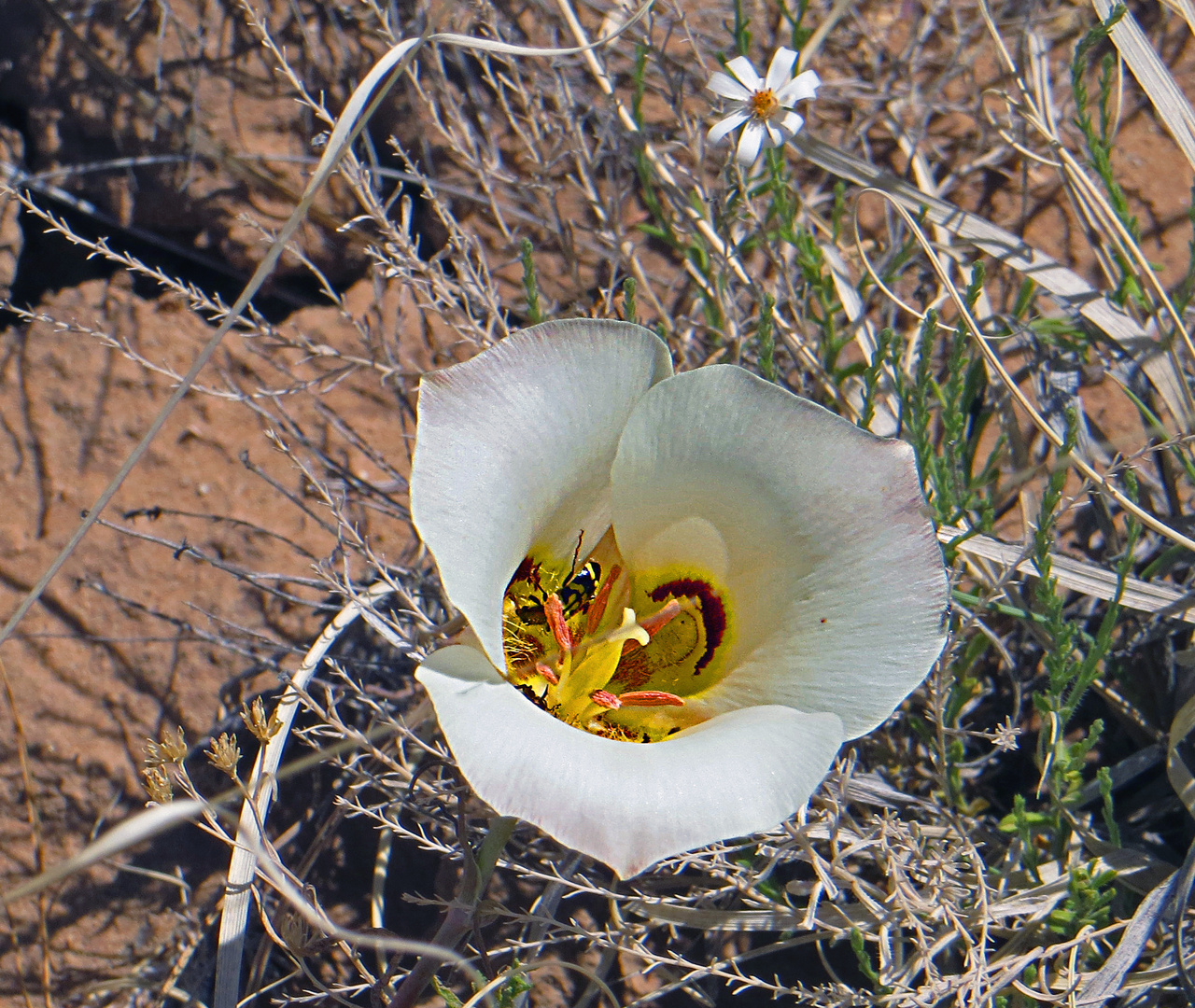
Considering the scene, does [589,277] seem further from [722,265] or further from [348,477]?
[348,477]

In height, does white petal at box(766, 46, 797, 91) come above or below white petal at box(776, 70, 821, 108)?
above

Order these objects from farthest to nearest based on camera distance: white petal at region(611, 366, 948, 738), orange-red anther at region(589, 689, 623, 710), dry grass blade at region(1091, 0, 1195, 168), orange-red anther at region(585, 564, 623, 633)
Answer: dry grass blade at region(1091, 0, 1195, 168)
orange-red anther at region(585, 564, 623, 633)
orange-red anther at region(589, 689, 623, 710)
white petal at region(611, 366, 948, 738)

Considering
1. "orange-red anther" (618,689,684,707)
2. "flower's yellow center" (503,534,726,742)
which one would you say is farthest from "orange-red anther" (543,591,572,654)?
"orange-red anther" (618,689,684,707)

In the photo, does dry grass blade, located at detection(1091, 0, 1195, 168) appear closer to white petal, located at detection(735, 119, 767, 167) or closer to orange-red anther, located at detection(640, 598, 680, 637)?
white petal, located at detection(735, 119, 767, 167)

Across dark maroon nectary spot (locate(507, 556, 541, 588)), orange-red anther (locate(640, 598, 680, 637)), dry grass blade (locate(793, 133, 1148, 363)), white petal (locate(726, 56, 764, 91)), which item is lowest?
orange-red anther (locate(640, 598, 680, 637))

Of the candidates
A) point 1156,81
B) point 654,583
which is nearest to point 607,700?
point 654,583

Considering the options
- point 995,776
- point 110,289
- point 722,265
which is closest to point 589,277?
point 722,265

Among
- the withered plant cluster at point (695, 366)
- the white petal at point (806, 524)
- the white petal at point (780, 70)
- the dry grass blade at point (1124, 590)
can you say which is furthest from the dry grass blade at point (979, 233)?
the white petal at point (806, 524)
